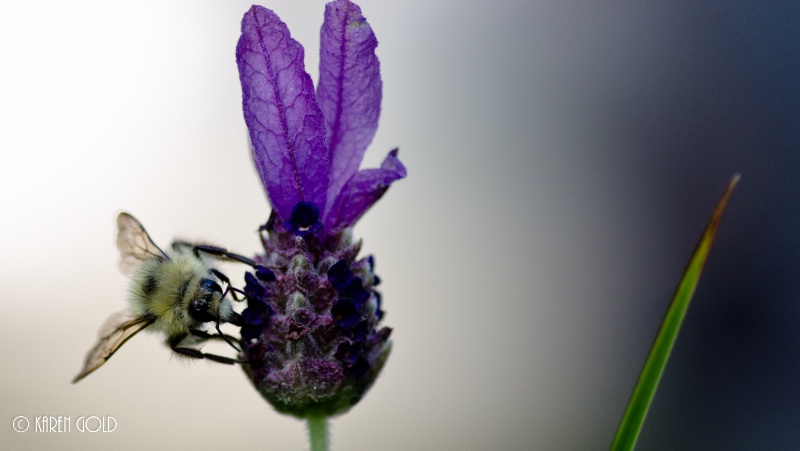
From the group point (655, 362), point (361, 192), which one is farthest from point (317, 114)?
point (655, 362)

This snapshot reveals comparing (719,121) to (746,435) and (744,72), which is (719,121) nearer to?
(744,72)

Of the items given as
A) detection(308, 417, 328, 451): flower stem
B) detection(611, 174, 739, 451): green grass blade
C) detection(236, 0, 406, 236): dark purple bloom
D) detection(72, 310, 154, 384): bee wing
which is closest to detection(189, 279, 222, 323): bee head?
detection(72, 310, 154, 384): bee wing

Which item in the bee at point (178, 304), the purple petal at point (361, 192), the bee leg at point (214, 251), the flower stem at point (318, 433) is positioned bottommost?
the flower stem at point (318, 433)

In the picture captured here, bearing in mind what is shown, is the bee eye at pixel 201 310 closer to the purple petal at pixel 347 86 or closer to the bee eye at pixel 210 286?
the bee eye at pixel 210 286

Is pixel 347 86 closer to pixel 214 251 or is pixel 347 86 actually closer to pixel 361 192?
pixel 361 192

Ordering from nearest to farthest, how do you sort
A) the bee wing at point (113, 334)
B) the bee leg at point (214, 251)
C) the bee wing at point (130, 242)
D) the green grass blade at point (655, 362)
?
the green grass blade at point (655, 362) → the bee wing at point (113, 334) → the bee leg at point (214, 251) → the bee wing at point (130, 242)

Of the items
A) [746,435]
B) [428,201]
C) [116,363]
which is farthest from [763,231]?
[116,363]

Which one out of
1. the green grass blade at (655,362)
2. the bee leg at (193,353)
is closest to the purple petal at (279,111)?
the bee leg at (193,353)
